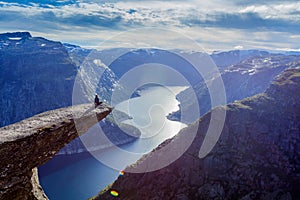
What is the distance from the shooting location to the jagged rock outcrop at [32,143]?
26.9 feet

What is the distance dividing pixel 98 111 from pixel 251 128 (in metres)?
124

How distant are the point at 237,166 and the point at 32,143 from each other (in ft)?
345

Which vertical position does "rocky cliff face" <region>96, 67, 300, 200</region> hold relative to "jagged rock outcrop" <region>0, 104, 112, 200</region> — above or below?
below

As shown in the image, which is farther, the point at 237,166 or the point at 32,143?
the point at 237,166

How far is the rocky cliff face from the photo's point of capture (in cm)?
9338

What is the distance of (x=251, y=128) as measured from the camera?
124 metres

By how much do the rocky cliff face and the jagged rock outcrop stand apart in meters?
87.4

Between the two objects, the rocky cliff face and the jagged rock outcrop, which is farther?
the rocky cliff face

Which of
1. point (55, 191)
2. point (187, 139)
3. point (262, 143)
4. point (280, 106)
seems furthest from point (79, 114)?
point (55, 191)

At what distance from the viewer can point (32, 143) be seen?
8.66 m

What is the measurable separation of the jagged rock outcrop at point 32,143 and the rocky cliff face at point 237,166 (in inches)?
3441

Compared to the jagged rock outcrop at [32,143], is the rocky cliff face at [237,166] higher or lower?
lower

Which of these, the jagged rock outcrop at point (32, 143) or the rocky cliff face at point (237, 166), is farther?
the rocky cliff face at point (237, 166)

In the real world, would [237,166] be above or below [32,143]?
below
